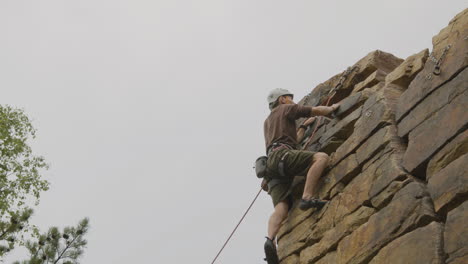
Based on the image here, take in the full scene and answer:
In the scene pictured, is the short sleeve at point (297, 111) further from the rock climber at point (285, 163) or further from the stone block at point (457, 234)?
the stone block at point (457, 234)

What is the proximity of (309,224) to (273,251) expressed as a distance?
0.50m

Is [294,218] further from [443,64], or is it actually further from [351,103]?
[443,64]

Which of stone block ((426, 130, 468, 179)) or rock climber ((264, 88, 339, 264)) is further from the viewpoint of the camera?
rock climber ((264, 88, 339, 264))

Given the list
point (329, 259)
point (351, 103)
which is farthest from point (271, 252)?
point (351, 103)

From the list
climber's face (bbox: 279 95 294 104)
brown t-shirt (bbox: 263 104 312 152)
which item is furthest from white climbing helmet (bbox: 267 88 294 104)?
brown t-shirt (bbox: 263 104 312 152)

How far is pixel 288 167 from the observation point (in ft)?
20.4

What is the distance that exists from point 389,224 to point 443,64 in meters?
1.66

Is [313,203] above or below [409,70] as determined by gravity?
below

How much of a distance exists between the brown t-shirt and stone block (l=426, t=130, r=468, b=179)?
7.84ft

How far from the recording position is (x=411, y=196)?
4.34 metres

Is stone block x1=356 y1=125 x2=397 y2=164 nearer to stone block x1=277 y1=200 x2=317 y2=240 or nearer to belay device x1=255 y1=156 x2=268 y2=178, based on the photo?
stone block x1=277 y1=200 x2=317 y2=240


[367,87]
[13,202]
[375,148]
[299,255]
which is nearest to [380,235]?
[375,148]

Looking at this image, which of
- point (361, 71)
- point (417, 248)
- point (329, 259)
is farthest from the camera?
point (361, 71)

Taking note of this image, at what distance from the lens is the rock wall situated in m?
3.97
